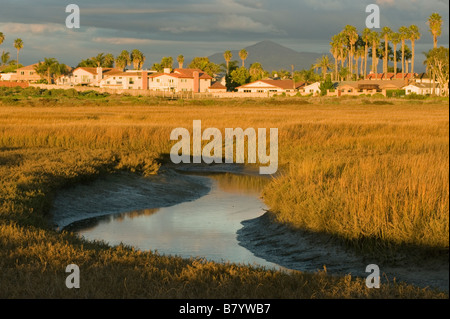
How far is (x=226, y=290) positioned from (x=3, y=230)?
19.1 ft

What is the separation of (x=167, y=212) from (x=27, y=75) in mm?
164635

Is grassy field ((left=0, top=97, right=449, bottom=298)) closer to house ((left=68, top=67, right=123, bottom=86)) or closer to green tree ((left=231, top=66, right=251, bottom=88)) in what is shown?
green tree ((left=231, top=66, right=251, bottom=88))

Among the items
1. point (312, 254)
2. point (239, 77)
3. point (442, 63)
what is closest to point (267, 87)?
point (239, 77)

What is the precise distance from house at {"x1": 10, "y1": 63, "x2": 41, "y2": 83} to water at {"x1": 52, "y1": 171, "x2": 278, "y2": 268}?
153m

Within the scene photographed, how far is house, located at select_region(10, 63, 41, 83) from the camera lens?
172000 mm

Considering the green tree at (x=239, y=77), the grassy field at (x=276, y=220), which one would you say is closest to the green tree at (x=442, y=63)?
the grassy field at (x=276, y=220)

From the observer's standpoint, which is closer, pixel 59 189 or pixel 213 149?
pixel 59 189

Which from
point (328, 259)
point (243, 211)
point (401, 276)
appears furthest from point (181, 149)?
point (401, 276)

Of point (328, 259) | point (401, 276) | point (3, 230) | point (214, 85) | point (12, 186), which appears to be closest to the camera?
point (401, 276)

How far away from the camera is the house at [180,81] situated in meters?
144

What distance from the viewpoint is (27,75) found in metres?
176

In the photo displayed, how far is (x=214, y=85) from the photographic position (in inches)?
5940
